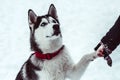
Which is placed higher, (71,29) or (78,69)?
(78,69)

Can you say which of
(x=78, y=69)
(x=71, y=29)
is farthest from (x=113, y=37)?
(x=71, y=29)

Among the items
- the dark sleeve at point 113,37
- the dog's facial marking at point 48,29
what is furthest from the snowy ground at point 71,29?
the dark sleeve at point 113,37

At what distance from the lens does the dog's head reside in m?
6.48

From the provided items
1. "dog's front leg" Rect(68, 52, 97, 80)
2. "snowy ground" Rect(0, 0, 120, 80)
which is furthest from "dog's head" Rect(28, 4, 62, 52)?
"snowy ground" Rect(0, 0, 120, 80)

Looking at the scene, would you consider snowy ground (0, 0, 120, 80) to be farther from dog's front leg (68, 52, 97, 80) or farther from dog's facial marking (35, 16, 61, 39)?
dog's facial marking (35, 16, 61, 39)

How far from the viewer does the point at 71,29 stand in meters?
10.8

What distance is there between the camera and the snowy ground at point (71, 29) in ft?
28.9

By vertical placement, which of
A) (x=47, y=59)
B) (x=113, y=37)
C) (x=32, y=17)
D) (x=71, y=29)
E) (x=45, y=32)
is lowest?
(x=71, y=29)

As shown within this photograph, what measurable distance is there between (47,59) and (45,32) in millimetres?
387

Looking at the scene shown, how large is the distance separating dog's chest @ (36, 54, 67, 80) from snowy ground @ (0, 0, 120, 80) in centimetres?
160

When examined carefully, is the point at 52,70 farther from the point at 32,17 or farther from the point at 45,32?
the point at 32,17

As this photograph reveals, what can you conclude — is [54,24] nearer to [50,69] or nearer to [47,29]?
[47,29]

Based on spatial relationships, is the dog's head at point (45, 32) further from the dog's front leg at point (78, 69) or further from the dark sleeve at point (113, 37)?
the dark sleeve at point (113, 37)

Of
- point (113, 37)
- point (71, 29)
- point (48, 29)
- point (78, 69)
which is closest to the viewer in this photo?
point (113, 37)
